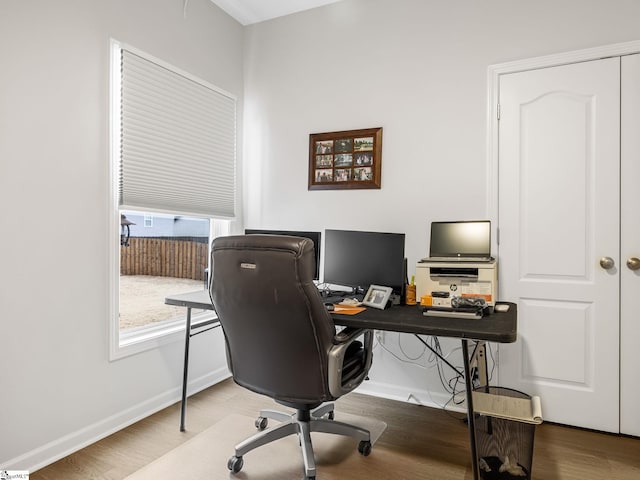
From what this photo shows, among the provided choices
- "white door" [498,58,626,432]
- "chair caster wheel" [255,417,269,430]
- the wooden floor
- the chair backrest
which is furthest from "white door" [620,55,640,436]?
"chair caster wheel" [255,417,269,430]

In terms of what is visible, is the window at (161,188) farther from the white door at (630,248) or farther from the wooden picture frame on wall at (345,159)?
the white door at (630,248)

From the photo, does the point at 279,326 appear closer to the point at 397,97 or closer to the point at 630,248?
the point at 397,97

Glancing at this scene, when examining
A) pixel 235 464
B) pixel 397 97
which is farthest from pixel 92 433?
pixel 397 97

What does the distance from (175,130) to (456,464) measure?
2.54 metres

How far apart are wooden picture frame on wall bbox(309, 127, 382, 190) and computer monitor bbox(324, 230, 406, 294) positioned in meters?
0.54

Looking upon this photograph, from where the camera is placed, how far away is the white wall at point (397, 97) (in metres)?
2.56

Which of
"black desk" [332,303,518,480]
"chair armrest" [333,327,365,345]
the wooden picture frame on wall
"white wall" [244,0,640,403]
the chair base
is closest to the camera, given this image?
"black desk" [332,303,518,480]

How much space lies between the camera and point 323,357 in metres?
1.71

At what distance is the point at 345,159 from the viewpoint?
3.03m

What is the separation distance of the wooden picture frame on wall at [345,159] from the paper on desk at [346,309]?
1.08 metres

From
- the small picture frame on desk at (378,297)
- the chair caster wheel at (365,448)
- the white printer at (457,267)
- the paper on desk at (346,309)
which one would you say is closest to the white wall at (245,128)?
the white printer at (457,267)

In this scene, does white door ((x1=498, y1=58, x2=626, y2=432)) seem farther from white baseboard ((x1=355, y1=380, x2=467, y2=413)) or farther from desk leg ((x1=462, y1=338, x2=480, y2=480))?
desk leg ((x1=462, y1=338, x2=480, y2=480))

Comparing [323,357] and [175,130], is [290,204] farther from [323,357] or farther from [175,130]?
[323,357]

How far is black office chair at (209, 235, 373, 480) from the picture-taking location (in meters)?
1.64
